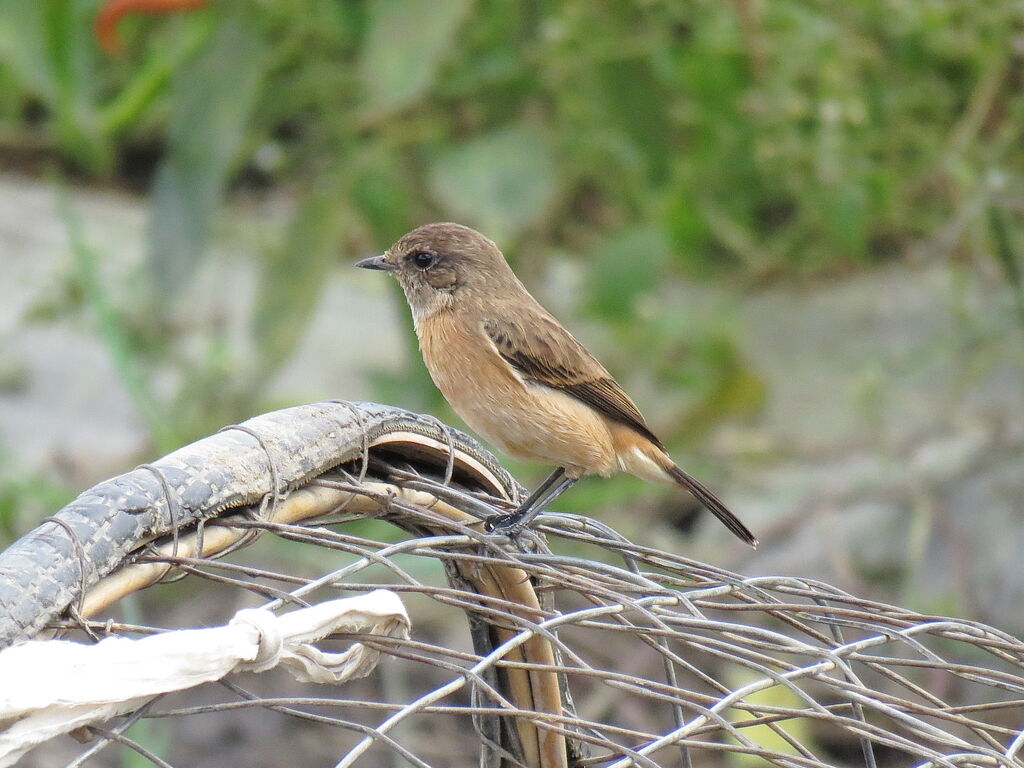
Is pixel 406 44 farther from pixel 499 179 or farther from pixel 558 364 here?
pixel 558 364

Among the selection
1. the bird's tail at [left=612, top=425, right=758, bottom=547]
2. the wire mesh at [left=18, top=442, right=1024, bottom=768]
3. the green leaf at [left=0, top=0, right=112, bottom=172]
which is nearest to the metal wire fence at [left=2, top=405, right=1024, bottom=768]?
the wire mesh at [left=18, top=442, right=1024, bottom=768]

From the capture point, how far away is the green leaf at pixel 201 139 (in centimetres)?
421

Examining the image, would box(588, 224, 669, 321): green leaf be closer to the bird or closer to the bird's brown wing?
the bird

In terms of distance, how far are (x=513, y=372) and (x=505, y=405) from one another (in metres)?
0.11

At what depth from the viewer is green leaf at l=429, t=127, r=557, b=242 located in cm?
408

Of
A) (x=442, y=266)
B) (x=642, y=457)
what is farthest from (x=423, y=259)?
(x=642, y=457)

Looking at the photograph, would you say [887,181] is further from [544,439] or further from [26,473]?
[26,473]

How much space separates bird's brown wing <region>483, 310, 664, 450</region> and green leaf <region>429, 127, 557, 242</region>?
80 cm

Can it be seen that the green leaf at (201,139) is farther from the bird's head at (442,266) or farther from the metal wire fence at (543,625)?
the metal wire fence at (543,625)

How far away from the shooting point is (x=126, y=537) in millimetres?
1640

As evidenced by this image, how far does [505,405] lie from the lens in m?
3.10

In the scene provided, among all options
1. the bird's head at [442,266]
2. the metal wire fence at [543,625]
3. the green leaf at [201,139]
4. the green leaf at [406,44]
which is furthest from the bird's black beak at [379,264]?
the green leaf at [201,139]

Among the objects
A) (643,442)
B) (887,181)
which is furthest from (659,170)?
(643,442)

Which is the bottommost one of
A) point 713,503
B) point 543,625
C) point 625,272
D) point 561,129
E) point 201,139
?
point 543,625
